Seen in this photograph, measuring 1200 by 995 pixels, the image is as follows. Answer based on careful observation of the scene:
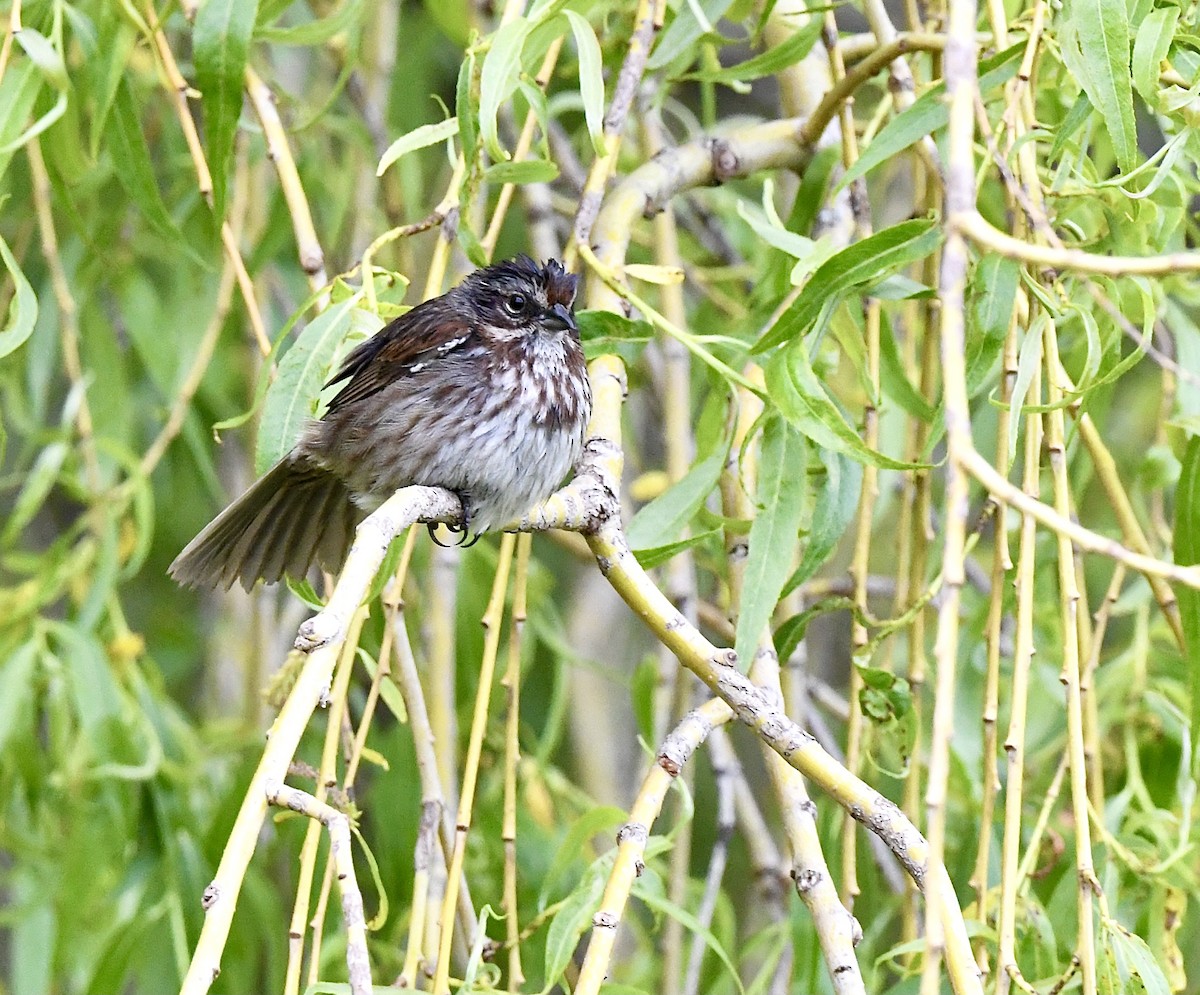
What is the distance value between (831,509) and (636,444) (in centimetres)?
234

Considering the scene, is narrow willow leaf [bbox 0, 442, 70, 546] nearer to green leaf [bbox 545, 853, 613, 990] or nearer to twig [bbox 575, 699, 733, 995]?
green leaf [bbox 545, 853, 613, 990]

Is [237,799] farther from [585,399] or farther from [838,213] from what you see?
[838,213]

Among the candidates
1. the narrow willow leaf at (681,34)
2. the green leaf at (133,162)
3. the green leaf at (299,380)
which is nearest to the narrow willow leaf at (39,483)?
the green leaf at (133,162)

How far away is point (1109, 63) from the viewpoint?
187 cm

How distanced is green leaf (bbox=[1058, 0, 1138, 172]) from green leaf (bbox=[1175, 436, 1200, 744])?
0.55 meters

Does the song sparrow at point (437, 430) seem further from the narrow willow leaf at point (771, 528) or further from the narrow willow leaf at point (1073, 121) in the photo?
the narrow willow leaf at point (1073, 121)

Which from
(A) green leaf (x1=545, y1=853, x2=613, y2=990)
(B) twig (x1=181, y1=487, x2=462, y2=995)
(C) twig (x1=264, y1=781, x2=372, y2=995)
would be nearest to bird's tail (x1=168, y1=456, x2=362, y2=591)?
(A) green leaf (x1=545, y1=853, x2=613, y2=990)

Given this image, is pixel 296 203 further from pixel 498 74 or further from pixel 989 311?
pixel 989 311

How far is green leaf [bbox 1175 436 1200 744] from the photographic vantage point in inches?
84.1

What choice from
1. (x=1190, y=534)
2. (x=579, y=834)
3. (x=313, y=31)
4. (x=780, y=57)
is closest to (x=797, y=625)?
(x=579, y=834)

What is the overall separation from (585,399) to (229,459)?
2322 mm

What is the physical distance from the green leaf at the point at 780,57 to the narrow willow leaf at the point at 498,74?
58cm

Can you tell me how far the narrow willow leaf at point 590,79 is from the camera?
187 centimetres

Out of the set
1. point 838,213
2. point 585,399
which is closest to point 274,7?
point 585,399
